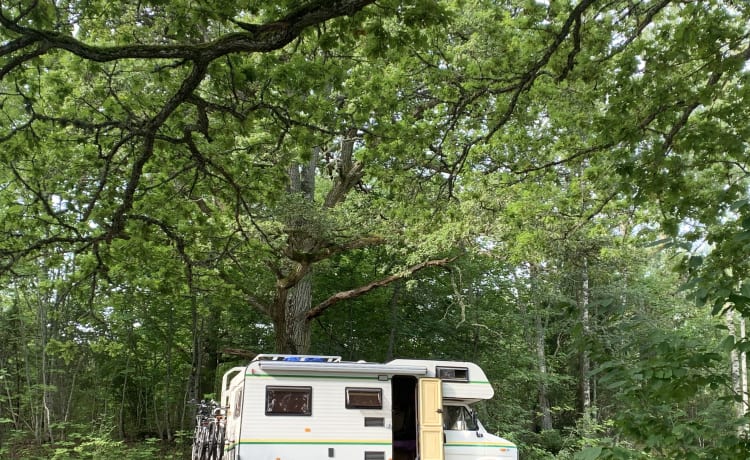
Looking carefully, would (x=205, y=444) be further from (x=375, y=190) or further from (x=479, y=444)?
(x=375, y=190)

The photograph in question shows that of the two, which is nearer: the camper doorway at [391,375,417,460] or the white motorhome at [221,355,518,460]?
the white motorhome at [221,355,518,460]

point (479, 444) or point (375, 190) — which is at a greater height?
point (375, 190)

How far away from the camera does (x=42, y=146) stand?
7.32m

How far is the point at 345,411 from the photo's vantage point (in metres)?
10.1

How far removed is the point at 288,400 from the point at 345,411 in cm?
98

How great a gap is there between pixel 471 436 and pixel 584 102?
615 centimetres

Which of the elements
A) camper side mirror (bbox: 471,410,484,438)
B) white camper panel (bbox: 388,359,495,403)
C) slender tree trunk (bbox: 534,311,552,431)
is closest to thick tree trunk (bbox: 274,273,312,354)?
white camper panel (bbox: 388,359,495,403)

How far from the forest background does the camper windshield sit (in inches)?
98.0

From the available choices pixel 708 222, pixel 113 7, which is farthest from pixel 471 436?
pixel 113 7

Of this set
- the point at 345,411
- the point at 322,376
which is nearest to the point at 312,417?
the point at 345,411

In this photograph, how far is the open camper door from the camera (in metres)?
10.3

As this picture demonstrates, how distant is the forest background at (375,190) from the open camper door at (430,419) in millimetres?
2841

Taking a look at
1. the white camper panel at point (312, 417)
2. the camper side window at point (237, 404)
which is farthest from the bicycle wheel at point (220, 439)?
the white camper panel at point (312, 417)

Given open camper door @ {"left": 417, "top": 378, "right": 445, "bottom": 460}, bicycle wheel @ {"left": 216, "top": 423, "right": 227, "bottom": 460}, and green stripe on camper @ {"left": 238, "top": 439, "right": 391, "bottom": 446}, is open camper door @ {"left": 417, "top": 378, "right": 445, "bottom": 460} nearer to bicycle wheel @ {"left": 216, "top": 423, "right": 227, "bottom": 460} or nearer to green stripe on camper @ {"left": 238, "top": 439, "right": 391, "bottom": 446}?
green stripe on camper @ {"left": 238, "top": 439, "right": 391, "bottom": 446}
